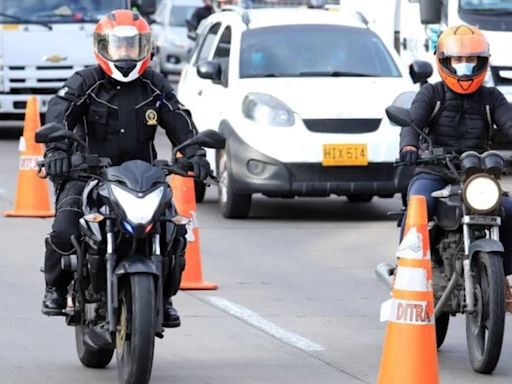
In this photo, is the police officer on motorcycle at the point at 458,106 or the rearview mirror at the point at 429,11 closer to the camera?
the police officer on motorcycle at the point at 458,106

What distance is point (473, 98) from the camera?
375 inches

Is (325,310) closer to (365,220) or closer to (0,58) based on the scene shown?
(365,220)

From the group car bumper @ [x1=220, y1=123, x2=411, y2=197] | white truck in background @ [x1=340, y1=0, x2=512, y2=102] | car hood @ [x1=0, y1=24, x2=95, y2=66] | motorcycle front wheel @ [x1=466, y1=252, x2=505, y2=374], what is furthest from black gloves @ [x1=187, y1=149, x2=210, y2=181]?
car hood @ [x1=0, y1=24, x2=95, y2=66]

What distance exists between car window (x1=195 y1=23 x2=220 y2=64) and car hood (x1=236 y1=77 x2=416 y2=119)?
157cm

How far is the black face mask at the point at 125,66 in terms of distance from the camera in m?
8.57

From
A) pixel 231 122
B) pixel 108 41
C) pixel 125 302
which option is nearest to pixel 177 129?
pixel 108 41

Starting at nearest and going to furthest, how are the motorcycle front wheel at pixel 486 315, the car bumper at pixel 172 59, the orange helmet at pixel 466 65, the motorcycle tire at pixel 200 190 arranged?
the motorcycle front wheel at pixel 486 315
the orange helmet at pixel 466 65
the motorcycle tire at pixel 200 190
the car bumper at pixel 172 59

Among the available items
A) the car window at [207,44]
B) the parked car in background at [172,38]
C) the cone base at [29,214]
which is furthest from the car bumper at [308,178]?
the parked car in background at [172,38]

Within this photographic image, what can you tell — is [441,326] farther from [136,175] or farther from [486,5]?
[486,5]

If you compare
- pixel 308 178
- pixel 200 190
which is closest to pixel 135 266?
pixel 308 178

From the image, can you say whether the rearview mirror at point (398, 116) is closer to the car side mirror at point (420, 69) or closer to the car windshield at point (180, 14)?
the car side mirror at point (420, 69)

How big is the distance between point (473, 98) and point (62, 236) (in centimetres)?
251

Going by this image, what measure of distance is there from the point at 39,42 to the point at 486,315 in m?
14.8

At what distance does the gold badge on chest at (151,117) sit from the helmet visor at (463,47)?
5.53ft
